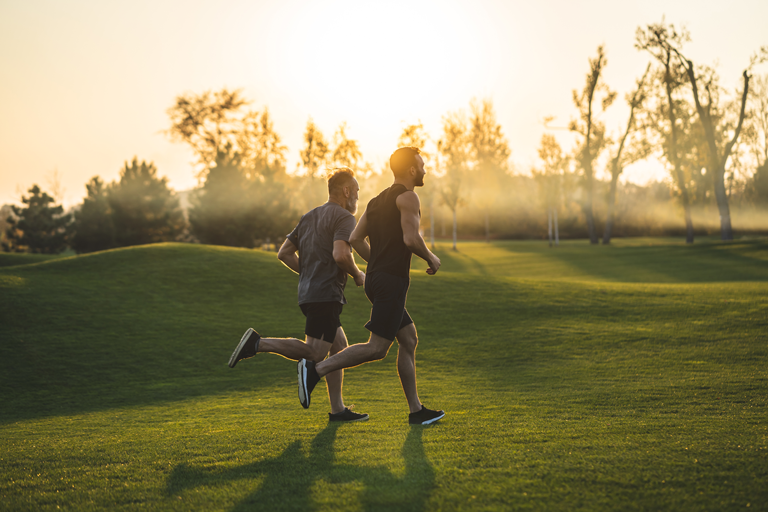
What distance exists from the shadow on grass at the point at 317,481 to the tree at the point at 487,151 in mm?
65245

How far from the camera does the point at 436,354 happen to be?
10.5 meters

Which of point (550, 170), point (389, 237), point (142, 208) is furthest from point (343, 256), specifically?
point (550, 170)

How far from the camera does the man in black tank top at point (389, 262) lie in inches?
185

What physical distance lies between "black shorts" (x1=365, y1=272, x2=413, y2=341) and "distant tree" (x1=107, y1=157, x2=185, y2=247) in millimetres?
39520

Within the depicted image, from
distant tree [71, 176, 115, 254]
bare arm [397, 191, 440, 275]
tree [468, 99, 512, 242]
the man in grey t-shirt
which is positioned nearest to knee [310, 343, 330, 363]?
the man in grey t-shirt

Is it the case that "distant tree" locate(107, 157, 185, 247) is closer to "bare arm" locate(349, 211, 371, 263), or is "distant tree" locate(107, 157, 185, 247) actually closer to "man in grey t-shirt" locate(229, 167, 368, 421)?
"man in grey t-shirt" locate(229, 167, 368, 421)

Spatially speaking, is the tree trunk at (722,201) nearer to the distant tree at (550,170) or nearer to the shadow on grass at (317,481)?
the distant tree at (550,170)

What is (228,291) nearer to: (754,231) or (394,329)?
(394,329)

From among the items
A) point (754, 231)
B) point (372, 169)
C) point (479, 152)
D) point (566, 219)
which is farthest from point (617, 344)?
point (479, 152)

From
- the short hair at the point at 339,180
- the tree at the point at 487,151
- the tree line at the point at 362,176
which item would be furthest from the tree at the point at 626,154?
the short hair at the point at 339,180

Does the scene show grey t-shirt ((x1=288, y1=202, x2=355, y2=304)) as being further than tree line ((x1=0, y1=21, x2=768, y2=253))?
No

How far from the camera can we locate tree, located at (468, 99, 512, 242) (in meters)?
70.2

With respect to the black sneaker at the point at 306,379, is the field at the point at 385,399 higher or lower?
lower

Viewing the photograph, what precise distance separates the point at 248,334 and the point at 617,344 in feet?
24.9
